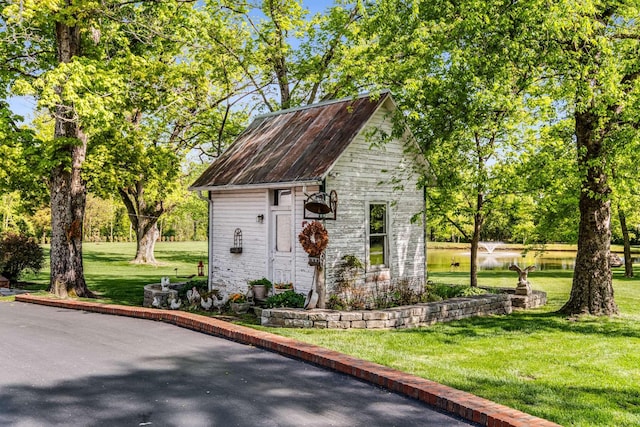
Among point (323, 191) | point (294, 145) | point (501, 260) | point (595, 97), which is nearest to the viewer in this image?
point (595, 97)

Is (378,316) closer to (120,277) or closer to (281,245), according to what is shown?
(281,245)

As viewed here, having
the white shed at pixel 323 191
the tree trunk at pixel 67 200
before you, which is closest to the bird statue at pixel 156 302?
the white shed at pixel 323 191

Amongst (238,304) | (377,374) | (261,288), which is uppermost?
(261,288)

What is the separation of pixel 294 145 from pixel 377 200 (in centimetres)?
271

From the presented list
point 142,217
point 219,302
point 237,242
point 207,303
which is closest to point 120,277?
point 142,217

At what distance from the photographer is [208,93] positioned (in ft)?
84.8

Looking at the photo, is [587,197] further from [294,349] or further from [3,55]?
[3,55]

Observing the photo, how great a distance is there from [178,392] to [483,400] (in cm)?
382

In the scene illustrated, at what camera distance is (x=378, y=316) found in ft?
39.1

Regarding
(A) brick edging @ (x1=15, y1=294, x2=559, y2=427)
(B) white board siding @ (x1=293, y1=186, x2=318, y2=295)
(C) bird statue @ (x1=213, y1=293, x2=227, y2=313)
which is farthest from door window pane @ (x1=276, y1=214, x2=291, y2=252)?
(A) brick edging @ (x1=15, y1=294, x2=559, y2=427)

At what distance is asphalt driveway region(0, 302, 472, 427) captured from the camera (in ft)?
20.5

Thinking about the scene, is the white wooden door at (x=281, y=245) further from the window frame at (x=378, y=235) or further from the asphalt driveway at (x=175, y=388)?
the asphalt driveway at (x=175, y=388)

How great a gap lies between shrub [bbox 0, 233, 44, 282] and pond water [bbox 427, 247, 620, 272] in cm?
2362

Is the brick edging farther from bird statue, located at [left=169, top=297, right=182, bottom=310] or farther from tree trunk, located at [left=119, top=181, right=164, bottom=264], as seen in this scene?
tree trunk, located at [left=119, top=181, right=164, bottom=264]
